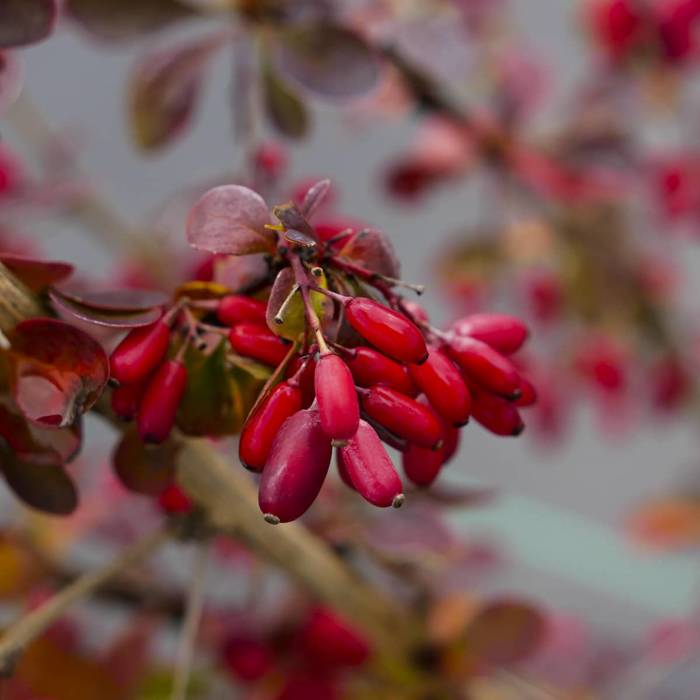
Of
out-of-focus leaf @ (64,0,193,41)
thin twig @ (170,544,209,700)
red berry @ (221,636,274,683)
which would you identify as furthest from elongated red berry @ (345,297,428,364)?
red berry @ (221,636,274,683)

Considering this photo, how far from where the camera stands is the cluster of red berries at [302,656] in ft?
2.17

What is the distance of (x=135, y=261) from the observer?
984 millimetres

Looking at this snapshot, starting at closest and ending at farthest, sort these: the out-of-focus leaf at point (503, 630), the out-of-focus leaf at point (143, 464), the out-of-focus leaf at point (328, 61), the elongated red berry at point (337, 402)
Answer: the elongated red berry at point (337, 402) → the out-of-focus leaf at point (143, 464) → the out-of-focus leaf at point (328, 61) → the out-of-focus leaf at point (503, 630)

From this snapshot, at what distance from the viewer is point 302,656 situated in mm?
688

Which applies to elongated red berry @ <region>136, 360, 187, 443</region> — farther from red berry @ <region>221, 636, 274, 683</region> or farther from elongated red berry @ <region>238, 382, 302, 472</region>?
red berry @ <region>221, 636, 274, 683</region>

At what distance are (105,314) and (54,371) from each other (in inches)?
1.0

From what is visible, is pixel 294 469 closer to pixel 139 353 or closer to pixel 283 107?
pixel 139 353

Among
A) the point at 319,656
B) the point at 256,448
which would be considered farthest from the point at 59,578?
the point at 256,448

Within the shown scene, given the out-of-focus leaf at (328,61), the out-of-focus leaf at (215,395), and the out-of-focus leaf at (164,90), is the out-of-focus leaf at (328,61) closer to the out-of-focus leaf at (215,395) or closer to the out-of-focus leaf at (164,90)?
the out-of-focus leaf at (164,90)

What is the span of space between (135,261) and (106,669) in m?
0.45

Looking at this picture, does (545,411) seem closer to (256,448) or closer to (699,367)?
(699,367)

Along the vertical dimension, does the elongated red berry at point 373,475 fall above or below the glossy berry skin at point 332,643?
below

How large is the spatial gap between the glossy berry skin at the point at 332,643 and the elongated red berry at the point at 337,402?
0.43 m

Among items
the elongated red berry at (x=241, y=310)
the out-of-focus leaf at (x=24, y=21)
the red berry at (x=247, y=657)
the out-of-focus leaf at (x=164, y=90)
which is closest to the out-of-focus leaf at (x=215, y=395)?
the elongated red berry at (x=241, y=310)
